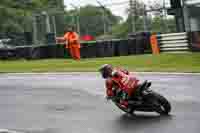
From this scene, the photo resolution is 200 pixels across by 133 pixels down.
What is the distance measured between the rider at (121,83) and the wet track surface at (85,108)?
17.8 inches

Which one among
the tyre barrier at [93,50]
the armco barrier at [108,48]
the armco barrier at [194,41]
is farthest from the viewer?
the armco barrier at [108,48]

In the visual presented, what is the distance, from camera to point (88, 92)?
1387 centimetres

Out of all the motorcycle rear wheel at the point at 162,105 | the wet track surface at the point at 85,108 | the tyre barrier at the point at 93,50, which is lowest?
the wet track surface at the point at 85,108

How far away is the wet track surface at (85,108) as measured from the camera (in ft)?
30.5

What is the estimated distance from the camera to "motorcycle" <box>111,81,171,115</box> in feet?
32.1

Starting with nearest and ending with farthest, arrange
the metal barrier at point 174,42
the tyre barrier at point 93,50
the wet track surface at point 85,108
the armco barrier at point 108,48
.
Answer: the wet track surface at point 85,108 → the metal barrier at point 174,42 → the tyre barrier at point 93,50 → the armco barrier at point 108,48

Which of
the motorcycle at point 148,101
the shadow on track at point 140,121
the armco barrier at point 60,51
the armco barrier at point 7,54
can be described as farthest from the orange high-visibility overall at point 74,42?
the motorcycle at point 148,101

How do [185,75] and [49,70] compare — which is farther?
[49,70]

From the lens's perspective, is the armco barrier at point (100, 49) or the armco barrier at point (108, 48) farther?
the armco barrier at point (100, 49)

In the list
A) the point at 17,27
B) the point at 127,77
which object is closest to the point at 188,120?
the point at 127,77

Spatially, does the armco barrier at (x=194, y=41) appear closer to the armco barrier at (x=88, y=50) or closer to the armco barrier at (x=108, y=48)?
the armco barrier at (x=108, y=48)

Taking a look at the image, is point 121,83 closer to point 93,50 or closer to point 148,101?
point 148,101

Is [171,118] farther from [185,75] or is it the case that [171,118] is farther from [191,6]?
[191,6]

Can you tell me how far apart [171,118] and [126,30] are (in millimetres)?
31885
